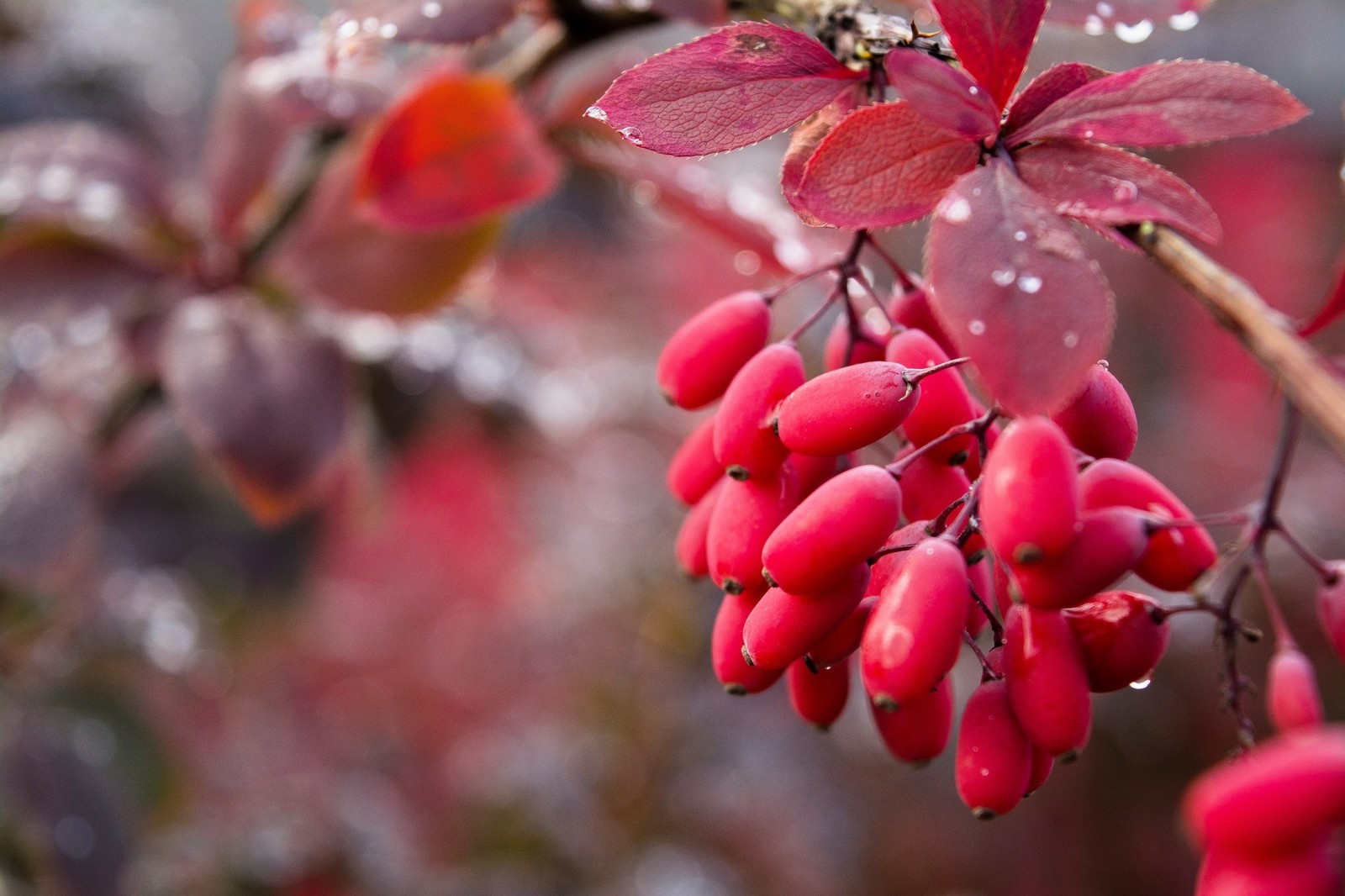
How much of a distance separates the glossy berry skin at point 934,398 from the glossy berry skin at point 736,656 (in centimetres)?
11

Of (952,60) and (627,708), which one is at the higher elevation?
(952,60)

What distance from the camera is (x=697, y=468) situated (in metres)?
0.56

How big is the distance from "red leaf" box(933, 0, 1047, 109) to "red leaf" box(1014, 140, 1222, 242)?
0.04m

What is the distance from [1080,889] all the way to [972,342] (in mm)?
1948

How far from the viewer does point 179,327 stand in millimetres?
838

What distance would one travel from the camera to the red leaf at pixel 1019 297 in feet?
1.26

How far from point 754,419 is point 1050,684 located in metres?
0.17

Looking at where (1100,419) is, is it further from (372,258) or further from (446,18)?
(372,258)

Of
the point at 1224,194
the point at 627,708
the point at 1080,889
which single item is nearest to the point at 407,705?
the point at 627,708

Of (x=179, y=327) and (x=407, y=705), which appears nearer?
(x=179, y=327)

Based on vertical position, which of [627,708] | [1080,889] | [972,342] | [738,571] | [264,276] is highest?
[972,342]

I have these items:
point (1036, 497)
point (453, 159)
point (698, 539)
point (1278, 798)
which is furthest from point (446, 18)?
point (1278, 798)

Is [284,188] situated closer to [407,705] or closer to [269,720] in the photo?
[269,720]

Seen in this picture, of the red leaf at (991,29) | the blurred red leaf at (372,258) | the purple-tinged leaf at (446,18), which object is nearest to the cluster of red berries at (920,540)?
the red leaf at (991,29)
